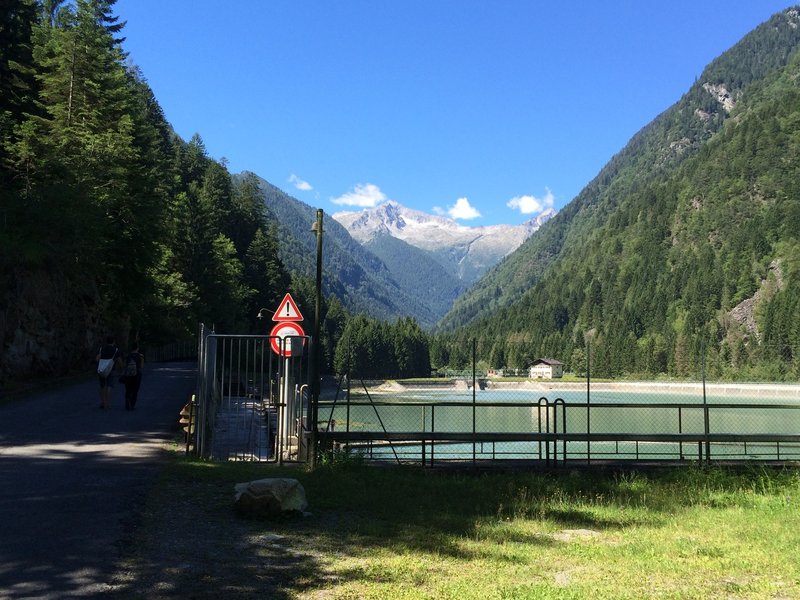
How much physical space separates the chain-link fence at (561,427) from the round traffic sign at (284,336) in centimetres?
148

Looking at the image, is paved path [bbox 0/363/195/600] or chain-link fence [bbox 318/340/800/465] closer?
paved path [bbox 0/363/195/600]

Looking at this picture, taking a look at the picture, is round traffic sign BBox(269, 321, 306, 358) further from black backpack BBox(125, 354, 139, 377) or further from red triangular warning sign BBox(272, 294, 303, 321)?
black backpack BBox(125, 354, 139, 377)

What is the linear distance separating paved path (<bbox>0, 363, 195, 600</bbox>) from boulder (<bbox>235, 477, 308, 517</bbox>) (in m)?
1.27

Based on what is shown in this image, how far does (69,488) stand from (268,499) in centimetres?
287

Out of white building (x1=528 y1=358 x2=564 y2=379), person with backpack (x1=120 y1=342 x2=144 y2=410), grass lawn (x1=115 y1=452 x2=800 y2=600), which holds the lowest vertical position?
white building (x1=528 y1=358 x2=564 y2=379)

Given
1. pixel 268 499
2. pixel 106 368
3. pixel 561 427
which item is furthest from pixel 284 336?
pixel 561 427

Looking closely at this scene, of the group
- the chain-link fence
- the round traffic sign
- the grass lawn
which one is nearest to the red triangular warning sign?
the round traffic sign

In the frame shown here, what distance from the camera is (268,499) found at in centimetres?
841

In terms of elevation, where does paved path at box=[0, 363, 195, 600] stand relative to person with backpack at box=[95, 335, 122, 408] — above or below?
below

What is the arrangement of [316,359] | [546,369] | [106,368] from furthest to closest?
[546,369]
[106,368]
[316,359]

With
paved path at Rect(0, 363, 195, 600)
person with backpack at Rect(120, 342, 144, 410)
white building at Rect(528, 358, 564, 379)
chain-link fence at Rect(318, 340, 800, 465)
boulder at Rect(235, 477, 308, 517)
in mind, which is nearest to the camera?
paved path at Rect(0, 363, 195, 600)

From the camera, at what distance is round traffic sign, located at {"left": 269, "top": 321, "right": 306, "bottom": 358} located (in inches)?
510

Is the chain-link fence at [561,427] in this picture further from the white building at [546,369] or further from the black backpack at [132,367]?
the white building at [546,369]

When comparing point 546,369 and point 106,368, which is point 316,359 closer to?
point 106,368
